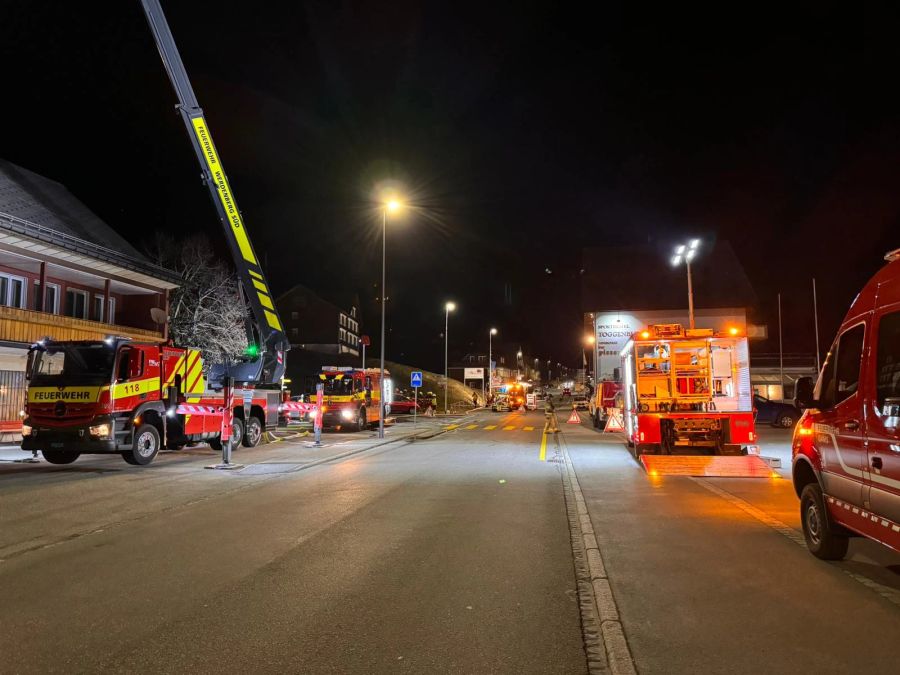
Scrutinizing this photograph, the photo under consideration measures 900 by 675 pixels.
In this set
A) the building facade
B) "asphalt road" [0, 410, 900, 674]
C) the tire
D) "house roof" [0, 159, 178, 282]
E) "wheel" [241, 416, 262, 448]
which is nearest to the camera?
"asphalt road" [0, 410, 900, 674]

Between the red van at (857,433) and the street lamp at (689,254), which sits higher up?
the street lamp at (689,254)

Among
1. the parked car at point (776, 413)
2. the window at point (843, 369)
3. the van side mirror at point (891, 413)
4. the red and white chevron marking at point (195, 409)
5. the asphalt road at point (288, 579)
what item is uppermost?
the window at point (843, 369)

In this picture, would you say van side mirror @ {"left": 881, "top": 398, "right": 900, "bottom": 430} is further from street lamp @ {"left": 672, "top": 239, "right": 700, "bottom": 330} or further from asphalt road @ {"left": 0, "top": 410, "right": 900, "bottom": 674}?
street lamp @ {"left": 672, "top": 239, "right": 700, "bottom": 330}

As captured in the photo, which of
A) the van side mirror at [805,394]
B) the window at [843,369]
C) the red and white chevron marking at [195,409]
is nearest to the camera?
the window at [843,369]

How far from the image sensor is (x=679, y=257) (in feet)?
81.1

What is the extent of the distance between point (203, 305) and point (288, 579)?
37260 millimetres

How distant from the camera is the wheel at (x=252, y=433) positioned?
18750 mm

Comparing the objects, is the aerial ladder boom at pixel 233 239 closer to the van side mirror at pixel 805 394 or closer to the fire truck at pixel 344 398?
→ the fire truck at pixel 344 398

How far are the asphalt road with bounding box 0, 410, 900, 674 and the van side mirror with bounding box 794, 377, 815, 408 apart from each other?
157cm

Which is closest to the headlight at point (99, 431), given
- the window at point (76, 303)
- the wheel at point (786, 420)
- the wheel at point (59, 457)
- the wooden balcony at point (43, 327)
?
the wheel at point (59, 457)

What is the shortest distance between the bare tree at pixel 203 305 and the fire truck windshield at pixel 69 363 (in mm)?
23492

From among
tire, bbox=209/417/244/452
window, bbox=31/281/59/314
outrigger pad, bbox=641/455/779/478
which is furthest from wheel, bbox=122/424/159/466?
window, bbox=31/281/59/314

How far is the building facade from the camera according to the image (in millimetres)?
22359

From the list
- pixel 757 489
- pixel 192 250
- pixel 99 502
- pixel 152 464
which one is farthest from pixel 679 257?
pixel 192 250
